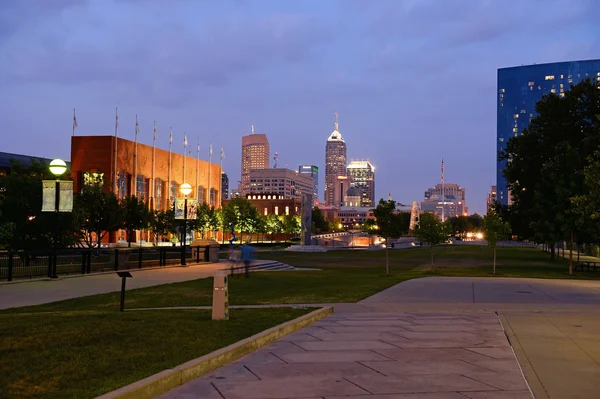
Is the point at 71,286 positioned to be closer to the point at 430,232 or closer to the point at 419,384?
the point at 419,384

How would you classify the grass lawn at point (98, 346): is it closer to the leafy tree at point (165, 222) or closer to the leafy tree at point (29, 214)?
the leafy tree at point (29, 214)

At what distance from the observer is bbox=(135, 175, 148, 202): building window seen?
318ft

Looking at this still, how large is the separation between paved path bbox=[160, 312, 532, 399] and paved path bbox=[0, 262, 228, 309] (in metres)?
10.9

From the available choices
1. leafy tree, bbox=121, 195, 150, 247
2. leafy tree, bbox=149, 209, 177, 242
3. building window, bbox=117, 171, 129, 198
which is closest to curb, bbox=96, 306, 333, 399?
leafy tree, bbox=121, 195, 150, 247

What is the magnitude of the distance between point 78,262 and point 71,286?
11.3 meters

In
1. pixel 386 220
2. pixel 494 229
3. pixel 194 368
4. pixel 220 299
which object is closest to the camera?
pixel 194 368

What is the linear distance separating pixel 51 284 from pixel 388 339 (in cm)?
1818

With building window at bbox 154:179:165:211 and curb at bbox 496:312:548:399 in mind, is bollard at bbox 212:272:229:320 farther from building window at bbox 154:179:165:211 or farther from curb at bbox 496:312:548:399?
building window at bbox 154:179:165:211

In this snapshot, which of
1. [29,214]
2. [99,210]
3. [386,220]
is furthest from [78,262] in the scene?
[99,210]

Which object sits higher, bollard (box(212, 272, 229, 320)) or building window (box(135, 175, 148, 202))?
building window (box(135, 175, 148, 202))

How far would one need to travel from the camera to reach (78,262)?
35.1 m

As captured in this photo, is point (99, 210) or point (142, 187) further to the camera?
point (142, 187)

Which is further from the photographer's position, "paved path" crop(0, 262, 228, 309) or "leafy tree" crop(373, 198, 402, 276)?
"leafy tree" crop(373, 198, 402, 276)

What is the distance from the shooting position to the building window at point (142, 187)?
318 ft
